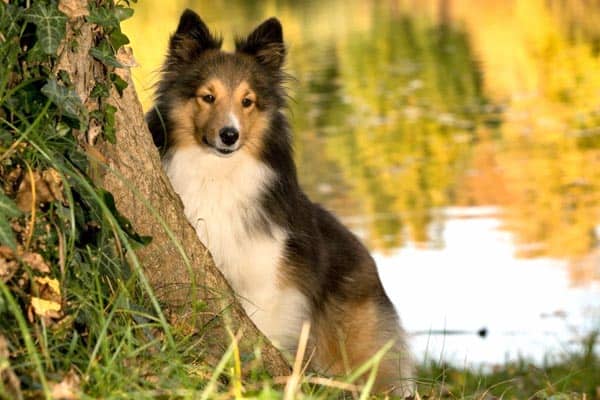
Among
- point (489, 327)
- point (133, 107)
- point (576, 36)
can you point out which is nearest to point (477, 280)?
point (489, 327)

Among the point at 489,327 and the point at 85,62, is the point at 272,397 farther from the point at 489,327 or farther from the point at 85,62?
the point at 489,327

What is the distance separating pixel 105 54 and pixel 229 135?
198 centimetres

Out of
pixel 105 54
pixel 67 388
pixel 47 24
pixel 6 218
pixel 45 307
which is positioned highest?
pixel 47 24

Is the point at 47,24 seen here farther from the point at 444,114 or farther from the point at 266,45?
the point at 444,114

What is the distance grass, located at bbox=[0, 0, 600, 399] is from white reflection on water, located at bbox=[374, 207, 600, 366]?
4.70 m

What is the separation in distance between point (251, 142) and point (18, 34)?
255 cm

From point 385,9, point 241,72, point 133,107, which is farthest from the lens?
point 385,9

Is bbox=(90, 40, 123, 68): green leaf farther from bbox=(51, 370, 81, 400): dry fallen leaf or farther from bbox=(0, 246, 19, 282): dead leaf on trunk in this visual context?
bbox=(51, 370, 81, 400): dry fallen leaf

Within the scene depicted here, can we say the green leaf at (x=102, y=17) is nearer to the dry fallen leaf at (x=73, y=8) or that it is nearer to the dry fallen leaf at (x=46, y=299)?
the dry fallen leaf at (x=73, y=8)

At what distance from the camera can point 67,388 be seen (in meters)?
3.36

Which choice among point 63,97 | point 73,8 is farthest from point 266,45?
point 63,97

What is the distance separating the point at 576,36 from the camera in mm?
29547

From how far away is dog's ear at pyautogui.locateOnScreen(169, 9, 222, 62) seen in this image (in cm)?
627

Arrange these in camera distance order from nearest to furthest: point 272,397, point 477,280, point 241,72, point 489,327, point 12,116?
point 272,397, point 12,116, point 241,72, point 489,327, point 477,280
